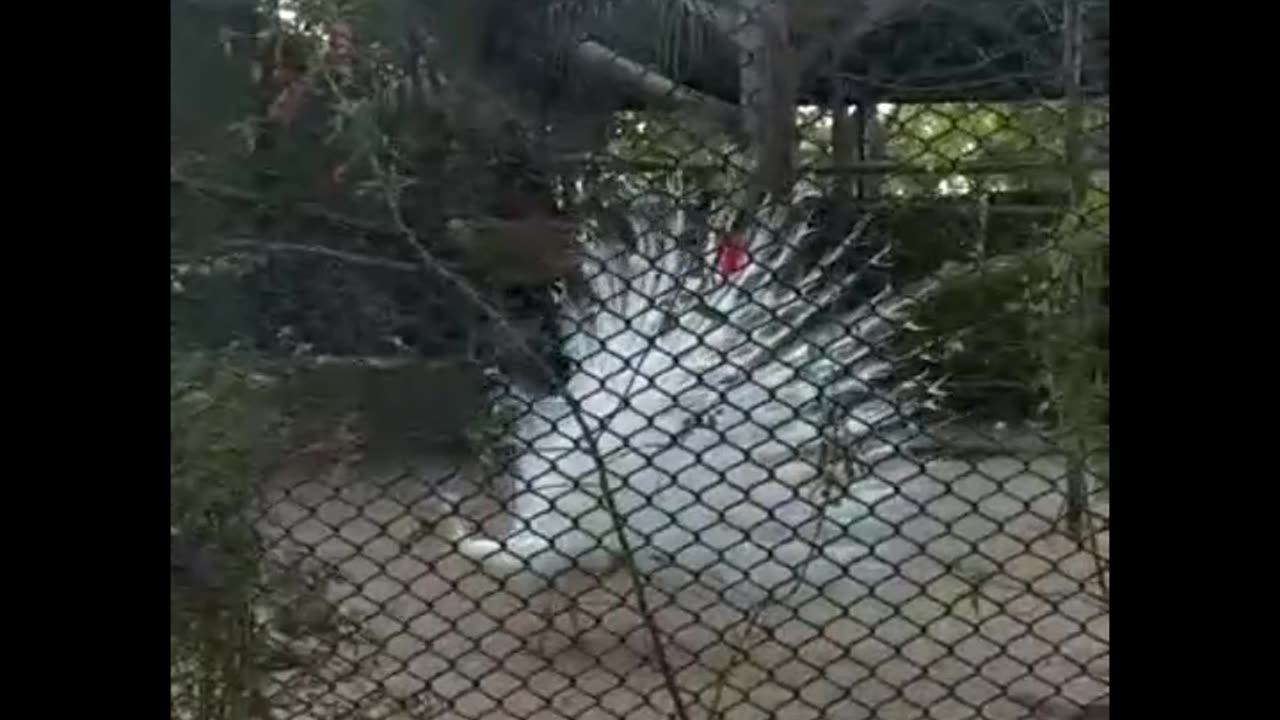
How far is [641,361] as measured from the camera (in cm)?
117

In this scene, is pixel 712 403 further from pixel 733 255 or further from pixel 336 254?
pixel 336 254

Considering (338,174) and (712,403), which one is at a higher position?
(338,174)

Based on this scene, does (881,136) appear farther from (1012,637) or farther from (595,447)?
(1012,637)

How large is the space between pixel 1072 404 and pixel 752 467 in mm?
269

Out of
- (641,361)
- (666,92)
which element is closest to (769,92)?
(666,92)

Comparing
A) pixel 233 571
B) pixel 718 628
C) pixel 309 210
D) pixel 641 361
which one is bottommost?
pixel 718 628

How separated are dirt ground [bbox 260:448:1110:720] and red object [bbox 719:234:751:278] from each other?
0.23 meters

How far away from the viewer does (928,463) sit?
3.84ft

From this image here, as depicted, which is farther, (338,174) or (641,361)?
(641,361)

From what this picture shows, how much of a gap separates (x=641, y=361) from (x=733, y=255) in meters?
0.12

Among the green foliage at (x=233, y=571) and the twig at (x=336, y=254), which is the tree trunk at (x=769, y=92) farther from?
the green foliage at (x=233, y=571)

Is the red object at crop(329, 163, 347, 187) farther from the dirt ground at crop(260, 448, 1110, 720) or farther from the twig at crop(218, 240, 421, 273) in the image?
the dirt ground at crop(260, 448, 1110, 720)

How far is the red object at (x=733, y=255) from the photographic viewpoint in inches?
43.3

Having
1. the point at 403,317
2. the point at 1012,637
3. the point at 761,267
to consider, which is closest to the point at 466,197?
the point at 403,317
